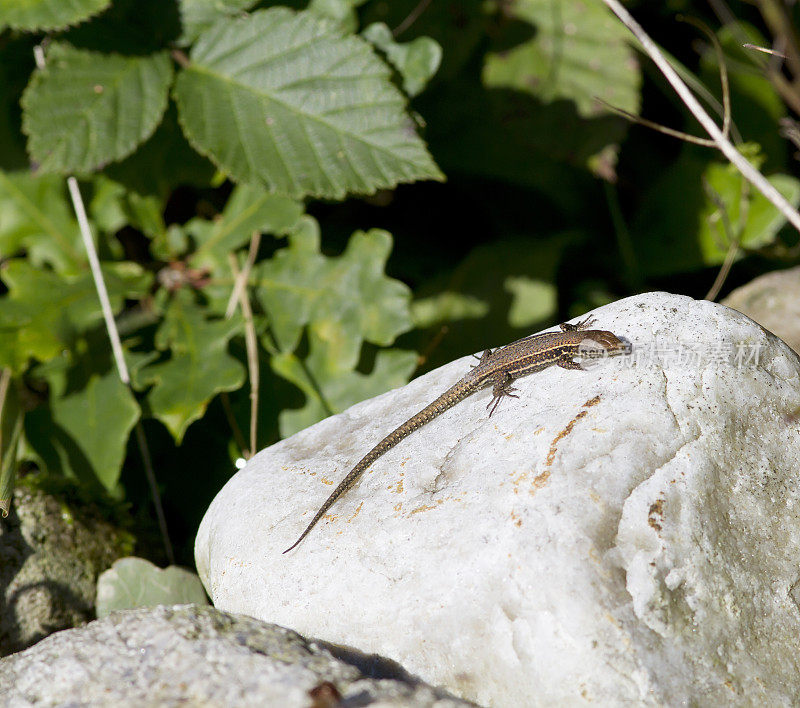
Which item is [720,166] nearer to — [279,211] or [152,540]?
[279,211]

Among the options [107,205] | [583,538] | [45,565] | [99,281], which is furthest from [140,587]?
[107,205]

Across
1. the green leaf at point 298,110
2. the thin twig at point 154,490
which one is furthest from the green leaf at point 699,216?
the thin twig at point 154,490

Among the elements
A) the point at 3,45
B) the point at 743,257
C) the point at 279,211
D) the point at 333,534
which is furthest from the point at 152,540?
the point at 743,257

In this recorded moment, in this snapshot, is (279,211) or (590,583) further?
(279,211)

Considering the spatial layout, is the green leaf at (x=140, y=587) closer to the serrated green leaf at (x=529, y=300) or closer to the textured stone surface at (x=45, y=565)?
the textured stone surface at (x=45, y=565)

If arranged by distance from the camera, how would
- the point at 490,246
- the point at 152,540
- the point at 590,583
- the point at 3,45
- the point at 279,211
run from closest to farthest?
the point at 590,583 < the point at 152,540 < the point at 279,211 < the point at 3,45 < the point at 490,246

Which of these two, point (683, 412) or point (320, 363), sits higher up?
point (683, 412)

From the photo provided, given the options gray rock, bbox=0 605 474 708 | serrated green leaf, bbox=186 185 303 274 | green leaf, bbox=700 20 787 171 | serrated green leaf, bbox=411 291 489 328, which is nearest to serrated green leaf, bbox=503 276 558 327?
serrated green leaf, bbox=411 291 489 328
